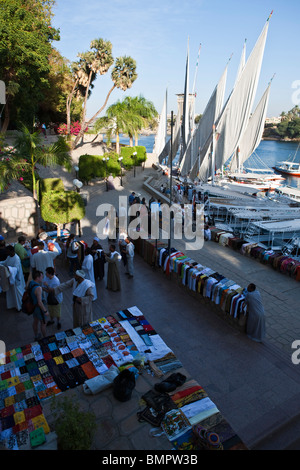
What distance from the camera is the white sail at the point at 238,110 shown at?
23.0m

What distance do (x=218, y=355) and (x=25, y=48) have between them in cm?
2234

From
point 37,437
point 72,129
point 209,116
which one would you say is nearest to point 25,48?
point 72,129

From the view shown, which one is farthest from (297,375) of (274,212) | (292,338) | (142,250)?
(274,212)

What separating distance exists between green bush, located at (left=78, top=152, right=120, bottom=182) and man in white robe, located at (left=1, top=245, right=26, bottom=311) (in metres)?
16.6

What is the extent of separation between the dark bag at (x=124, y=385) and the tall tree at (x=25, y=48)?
21.6 m

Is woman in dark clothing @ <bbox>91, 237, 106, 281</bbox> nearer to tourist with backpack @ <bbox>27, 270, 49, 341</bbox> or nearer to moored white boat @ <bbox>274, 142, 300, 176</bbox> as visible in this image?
tourist with backpack @ <bbox>27, 270, 49, 341</bbox>

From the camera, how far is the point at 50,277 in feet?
22.1

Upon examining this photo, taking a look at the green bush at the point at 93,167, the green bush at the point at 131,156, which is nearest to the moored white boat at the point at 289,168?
the green bush at the point at 131,156

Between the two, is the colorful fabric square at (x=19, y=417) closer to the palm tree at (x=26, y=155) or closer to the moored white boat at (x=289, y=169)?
the palm tree at (x=26, y=155)

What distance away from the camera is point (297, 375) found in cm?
595

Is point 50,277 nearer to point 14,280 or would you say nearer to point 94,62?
point 14,280

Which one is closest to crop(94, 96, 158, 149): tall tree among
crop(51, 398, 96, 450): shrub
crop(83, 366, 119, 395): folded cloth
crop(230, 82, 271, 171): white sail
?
crop(230, 82, 271, 171): white sail

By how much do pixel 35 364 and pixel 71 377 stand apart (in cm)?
69

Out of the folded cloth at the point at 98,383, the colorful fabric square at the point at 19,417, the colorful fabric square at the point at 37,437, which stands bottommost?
the colorful fabric square at the point at 19,417
